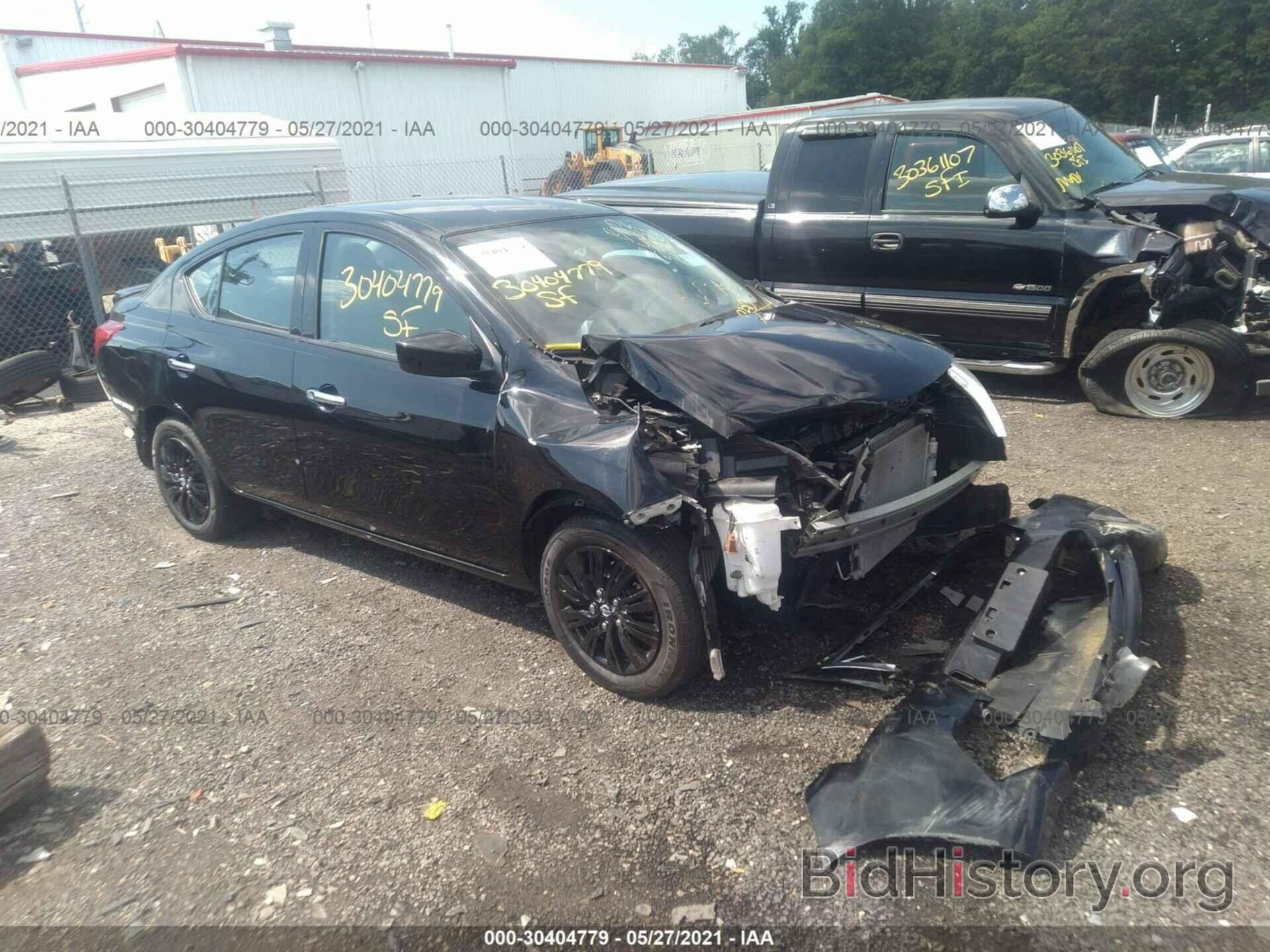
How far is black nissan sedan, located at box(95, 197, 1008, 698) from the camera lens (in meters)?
3.23

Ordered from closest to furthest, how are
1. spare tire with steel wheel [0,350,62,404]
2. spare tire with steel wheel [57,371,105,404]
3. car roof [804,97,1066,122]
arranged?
1. car roof [804,97,1066,122]
2. spare tire with steel wheel [0,350,62,404]
3. spare tire with steel wheel [57,371,105,404]

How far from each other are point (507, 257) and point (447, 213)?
1.58 ft

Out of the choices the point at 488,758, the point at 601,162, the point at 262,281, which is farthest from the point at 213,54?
the point at 488,758

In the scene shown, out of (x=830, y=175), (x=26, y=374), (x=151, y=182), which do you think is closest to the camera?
(x=830, y=175)

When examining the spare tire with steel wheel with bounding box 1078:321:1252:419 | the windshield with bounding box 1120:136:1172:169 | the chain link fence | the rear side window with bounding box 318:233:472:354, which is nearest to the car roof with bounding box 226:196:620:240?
the rear side window with bounding box 318:233:472:354

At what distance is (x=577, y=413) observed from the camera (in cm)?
339

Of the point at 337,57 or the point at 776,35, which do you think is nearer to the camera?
the point at 337,57

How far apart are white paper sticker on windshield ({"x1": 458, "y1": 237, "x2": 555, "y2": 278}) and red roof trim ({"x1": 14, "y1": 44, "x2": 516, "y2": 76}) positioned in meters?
21.6

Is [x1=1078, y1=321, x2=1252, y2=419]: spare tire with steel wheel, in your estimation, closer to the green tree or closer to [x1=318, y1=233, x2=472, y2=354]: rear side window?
[x1=318, y1=233, x2=472, y2=354]: rear side window

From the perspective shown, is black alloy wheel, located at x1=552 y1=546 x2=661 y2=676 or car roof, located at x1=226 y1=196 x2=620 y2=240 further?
car roof, located at x1=226 y1=196 x2=620 y2=240

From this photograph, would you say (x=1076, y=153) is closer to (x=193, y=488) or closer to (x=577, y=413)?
(x=577, y=413)

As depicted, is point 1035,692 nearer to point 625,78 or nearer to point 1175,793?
point 1175,793

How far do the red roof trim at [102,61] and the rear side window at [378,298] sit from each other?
21123 mm

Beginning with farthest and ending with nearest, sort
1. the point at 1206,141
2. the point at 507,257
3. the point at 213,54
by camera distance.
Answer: the point at 213,54
the point at 1206,141
the point at 507,257
